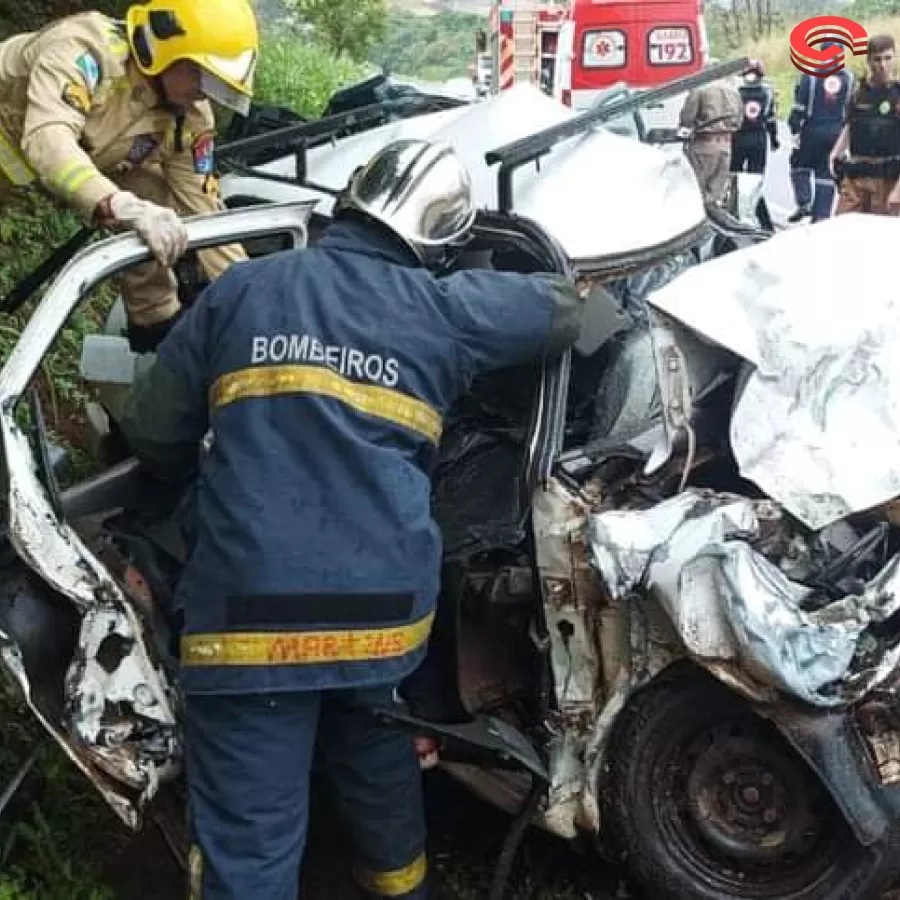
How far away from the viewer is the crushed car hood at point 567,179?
3.59 meters

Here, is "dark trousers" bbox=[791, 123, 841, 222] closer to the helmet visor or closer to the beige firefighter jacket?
the beige firefighter jacket

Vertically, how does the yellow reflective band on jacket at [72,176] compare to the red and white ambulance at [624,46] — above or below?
above

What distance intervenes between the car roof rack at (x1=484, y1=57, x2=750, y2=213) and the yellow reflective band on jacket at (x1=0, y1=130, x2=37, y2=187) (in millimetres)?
1335

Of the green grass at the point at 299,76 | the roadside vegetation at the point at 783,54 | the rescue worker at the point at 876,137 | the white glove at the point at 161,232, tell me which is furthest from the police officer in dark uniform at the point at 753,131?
the white glove at the point at 161,232

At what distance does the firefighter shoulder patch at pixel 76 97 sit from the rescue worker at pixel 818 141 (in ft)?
26.5

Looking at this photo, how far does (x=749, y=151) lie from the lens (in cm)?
1135

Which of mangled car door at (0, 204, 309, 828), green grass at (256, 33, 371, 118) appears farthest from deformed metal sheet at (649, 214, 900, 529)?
green grass at (256, 33, 371, 118)

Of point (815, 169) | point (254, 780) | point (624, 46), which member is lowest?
point (624, 46)

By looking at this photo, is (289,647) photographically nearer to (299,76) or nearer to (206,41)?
(206,41)

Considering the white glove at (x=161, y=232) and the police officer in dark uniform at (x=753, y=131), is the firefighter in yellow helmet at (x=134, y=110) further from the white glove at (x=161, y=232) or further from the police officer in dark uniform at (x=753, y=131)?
the police officer in dark uniform at (x=753, y=131)

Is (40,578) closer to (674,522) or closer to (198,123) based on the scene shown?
(674,522)

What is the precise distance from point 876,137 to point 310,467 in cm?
737

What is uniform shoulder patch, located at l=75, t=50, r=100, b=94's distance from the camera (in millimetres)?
3773

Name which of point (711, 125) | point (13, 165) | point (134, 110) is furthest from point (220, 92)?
point (711, 125)
